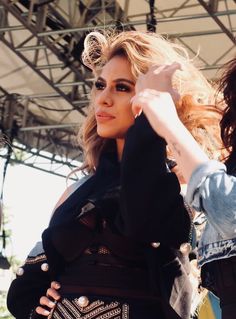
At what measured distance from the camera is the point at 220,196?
4.45 feet

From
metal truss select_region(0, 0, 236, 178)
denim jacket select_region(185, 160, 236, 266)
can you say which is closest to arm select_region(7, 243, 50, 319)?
denim jacket select_region(185, 160, 236, 266)

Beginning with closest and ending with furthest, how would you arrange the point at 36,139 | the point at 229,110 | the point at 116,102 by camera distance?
the point at 229,110 → the point at 116,102 → the point at 36,139

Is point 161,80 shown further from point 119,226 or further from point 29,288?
point 29,288

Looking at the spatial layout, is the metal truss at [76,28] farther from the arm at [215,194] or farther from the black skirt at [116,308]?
the arm at [215,194]

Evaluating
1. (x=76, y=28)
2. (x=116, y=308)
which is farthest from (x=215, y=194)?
(x=76, y=28)

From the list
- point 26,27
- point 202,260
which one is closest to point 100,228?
point 202,260

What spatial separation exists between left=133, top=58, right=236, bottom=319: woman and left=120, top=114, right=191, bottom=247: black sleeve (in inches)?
2.7

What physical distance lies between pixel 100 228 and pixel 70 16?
5.94 m

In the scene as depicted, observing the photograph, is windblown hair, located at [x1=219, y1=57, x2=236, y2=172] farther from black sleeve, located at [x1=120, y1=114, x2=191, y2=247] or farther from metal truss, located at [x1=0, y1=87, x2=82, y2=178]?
metal truss, located at [x1=0, y1=87, x2=82, y2=178]

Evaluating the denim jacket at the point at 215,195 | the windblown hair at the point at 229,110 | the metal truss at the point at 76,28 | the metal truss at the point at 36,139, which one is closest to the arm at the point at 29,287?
the windblown hair at the point at 229,110

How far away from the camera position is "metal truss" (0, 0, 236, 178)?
7207 mm

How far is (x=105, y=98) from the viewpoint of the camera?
6.81 ft

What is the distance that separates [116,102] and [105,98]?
32 millimetres

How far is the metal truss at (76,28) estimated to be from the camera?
23.6 ft
